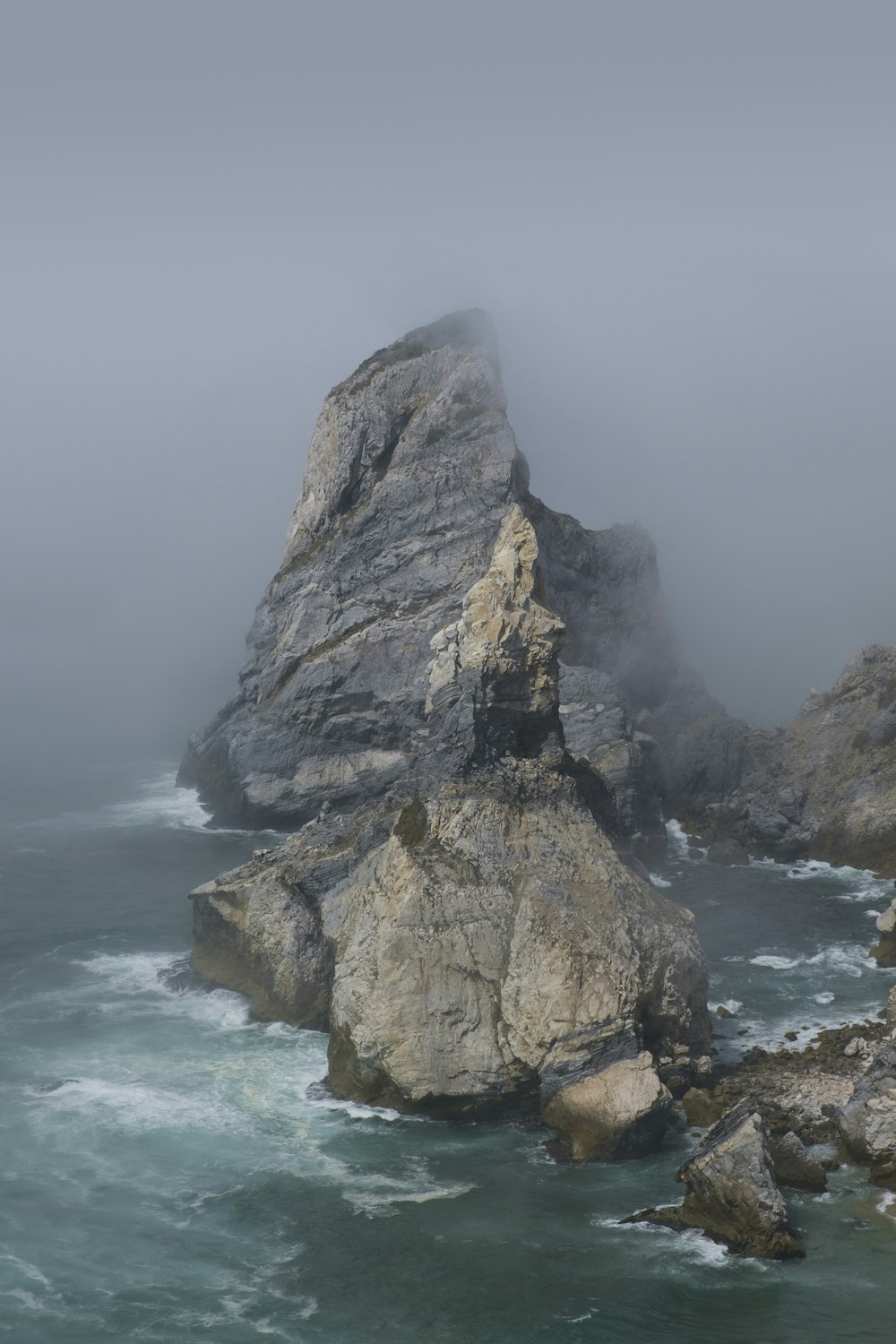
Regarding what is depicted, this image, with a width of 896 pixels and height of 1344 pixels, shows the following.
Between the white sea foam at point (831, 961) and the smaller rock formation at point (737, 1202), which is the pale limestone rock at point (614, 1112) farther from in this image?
the white sea foam at point (831, 961)

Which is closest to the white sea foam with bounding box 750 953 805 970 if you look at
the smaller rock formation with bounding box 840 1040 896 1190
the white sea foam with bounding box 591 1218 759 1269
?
the smaller rock formation with bounding box 840 1040 896 1190

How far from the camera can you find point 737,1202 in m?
35.8

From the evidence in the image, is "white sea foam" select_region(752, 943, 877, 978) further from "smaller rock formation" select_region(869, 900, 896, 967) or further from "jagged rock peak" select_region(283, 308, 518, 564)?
"jagged rock peak" select_region(283, 308, 518, 564)

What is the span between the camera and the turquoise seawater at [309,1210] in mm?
32656

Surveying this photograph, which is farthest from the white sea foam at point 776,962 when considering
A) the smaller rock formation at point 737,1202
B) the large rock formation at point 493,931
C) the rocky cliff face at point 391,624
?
the smaller rock formation at point 737,1202

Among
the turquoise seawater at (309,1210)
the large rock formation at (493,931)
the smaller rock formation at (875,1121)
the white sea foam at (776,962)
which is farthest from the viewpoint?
the white sea foam at (776,962)

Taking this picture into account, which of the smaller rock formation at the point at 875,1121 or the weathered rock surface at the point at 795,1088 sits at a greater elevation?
the smaller rock formation at the point at 875,1121

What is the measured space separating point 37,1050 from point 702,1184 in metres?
28.3

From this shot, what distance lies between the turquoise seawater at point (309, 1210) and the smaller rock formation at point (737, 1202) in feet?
2.18

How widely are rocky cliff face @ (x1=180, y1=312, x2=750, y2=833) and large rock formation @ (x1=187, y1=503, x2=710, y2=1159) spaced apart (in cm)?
3424

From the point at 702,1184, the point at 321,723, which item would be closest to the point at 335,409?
the point at 321,723

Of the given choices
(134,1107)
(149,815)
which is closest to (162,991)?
(134,1107)

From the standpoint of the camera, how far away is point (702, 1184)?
3641 cm

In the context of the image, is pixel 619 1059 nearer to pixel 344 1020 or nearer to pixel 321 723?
pixel 344 1020
